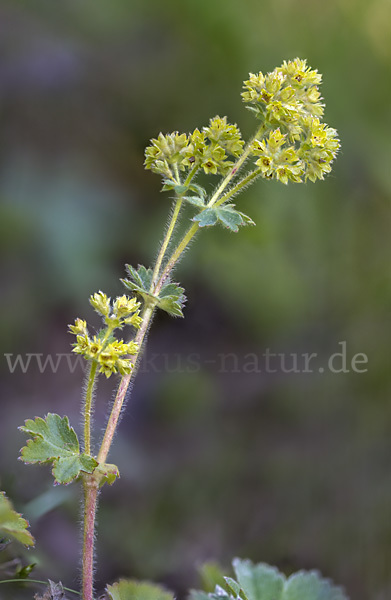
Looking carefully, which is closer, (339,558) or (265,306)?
(339,558)

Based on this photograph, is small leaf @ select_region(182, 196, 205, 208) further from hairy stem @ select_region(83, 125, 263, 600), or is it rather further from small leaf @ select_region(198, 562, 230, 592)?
small leaf @ select_region(198, 562, 230, 592)

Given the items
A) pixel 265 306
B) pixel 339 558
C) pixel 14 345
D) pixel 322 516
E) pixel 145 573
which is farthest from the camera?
pixel 265 306

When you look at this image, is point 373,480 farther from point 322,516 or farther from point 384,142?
point 384,142

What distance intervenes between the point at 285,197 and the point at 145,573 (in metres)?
1.92

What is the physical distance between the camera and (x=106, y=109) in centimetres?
332

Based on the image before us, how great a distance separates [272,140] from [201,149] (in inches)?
5.2

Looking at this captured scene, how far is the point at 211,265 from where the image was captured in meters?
3.02

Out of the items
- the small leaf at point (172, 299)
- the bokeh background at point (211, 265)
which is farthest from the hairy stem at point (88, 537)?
the bokeh background at point (211, 265)

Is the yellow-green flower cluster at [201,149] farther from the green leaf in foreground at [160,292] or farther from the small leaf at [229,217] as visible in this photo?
the green leaf in foreground at [160,292]

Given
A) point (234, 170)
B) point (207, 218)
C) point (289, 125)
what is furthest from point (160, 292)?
point (289, 125)

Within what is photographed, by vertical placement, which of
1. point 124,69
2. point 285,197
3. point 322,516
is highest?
point 124,69

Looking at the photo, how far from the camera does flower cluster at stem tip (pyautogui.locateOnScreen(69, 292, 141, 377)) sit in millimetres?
1012

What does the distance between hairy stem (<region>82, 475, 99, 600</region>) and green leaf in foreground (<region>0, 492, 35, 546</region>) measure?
12cm

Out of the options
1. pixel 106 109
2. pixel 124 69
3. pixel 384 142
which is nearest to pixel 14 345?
pixel 106 109
